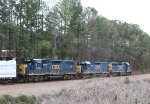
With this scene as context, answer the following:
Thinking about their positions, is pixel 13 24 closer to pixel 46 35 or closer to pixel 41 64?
pixel 46 35

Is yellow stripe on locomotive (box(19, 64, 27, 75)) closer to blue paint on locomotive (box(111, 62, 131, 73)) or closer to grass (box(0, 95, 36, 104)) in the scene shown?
grass (box(0, 95, 36, 104))

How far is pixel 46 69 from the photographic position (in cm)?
4803

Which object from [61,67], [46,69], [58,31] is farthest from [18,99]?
[58,31]

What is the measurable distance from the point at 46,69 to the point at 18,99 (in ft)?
70.0

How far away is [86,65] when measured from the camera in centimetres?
5681

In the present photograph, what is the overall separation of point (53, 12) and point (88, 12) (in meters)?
14.1

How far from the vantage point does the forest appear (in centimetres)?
6819

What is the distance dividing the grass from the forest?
37474 mm

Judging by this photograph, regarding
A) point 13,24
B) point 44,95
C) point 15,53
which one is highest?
point 13,24

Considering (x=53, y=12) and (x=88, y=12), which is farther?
(x=88, y=12)

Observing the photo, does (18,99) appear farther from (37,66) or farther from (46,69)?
(46,69)

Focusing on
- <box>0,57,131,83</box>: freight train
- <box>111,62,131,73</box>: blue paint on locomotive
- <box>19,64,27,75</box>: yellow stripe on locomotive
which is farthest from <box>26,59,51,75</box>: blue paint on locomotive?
<box>111,62,131,73</box>: blue paint on locomotive

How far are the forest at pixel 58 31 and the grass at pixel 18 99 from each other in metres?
37.5

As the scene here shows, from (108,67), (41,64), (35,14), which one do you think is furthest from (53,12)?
(41,64)
